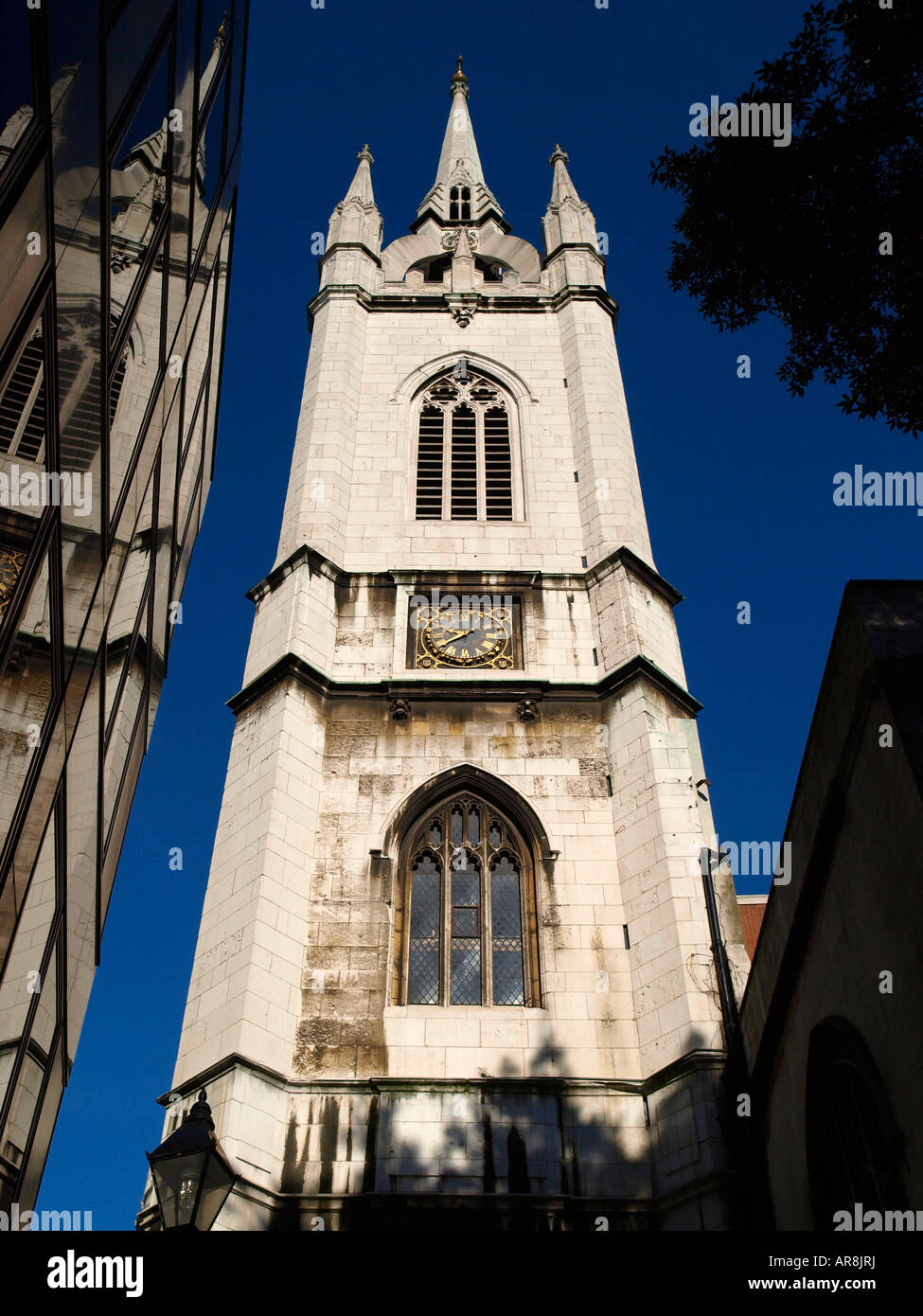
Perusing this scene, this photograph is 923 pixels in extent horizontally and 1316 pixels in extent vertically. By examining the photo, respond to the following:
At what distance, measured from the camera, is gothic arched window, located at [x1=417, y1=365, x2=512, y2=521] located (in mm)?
22266

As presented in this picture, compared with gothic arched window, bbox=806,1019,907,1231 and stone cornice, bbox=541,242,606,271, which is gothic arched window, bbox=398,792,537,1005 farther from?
stone cornice, bbox=541,242,606,271

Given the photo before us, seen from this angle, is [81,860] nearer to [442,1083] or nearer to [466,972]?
[442,1083]

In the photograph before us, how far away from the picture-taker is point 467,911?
1526cm

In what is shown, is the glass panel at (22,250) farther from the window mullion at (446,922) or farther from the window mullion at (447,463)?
the window mullion at (447,463)

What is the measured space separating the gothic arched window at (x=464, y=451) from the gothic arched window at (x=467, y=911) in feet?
23.9

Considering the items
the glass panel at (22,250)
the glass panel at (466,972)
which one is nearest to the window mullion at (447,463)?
the glass panel at (466,972)

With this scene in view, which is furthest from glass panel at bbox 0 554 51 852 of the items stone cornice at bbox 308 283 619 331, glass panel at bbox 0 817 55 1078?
stone cornice at bbox 308 283 619 331

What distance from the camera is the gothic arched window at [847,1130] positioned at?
788cm

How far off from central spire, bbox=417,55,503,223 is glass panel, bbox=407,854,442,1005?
26.2 m

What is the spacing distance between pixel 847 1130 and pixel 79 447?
7.05 m

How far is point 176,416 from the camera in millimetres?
12930

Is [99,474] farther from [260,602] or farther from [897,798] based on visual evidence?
[260,602]

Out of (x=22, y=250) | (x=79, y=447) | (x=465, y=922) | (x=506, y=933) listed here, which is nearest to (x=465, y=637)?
(x=465, y=922)
